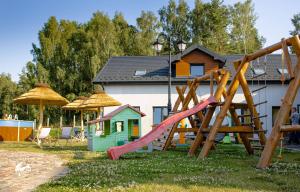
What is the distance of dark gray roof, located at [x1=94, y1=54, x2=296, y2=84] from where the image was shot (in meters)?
30.0

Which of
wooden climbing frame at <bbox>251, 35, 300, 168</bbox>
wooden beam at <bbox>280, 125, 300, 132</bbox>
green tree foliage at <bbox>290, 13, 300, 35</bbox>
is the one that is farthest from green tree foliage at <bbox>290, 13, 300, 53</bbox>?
wooden beam at <bbox>280, 125, 300, 132</bbox>

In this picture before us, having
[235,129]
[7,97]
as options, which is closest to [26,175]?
[235,129]

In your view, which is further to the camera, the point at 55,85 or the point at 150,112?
the point at 55,85

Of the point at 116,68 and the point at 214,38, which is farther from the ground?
the point at 214,38

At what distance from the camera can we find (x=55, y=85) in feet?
174

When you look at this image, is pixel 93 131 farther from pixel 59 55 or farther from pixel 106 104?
pixel 59 55

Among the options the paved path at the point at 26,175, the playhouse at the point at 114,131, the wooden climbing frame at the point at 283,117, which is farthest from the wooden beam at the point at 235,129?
the playhouse at the point at 114,131

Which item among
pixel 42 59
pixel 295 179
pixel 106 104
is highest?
pixel 42 59

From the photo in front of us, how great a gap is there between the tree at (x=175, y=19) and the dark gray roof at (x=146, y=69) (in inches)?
896

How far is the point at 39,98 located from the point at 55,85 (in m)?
33.3

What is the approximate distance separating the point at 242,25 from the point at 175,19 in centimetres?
1008

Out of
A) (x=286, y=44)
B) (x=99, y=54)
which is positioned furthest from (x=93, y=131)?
(x=99, y=54)

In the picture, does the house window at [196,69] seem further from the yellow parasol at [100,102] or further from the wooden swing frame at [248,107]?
the wooden swing frame at [248,107]

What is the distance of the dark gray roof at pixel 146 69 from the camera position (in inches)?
1182
